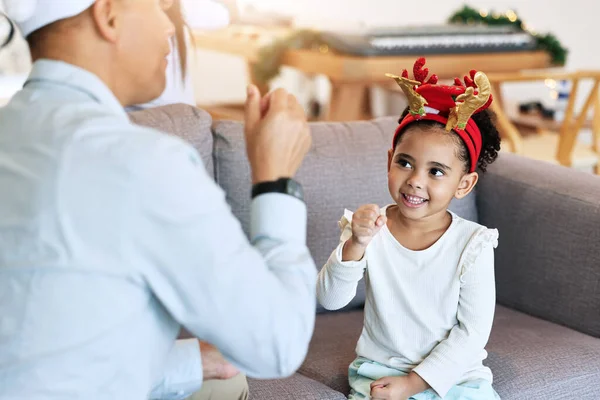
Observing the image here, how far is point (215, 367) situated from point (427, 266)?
462mm

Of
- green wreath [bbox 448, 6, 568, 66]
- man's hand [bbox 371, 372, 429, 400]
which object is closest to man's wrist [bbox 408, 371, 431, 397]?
man's hand [bbox 371, 372, 429, 400]

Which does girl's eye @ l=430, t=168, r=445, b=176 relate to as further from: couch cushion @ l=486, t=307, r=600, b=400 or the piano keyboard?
the piano keyboard

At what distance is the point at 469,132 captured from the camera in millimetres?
1489

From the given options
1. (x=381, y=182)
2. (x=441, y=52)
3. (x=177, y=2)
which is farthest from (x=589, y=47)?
(x=177, y=2)

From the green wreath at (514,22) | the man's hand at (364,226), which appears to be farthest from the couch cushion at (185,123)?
the green wreath at (514,22)

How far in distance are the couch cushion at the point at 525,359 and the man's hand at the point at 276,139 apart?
73 centimetres

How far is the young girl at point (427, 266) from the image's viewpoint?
1463mm

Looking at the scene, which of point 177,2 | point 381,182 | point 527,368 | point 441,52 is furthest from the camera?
point 441,52

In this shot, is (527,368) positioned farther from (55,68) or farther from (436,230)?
(55,68)

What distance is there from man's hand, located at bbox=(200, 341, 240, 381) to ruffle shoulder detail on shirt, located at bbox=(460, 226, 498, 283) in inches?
18.7

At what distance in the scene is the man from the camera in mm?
914

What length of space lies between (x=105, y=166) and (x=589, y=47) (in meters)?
5.33

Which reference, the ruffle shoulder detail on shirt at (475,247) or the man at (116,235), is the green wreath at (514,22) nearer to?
the ruffle shoulder detail on shirt at (475,247)

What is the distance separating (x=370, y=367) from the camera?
1.54 m
